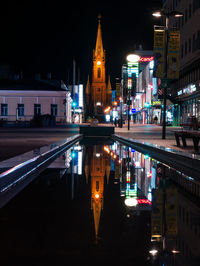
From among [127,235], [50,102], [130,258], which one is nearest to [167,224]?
[127,235]

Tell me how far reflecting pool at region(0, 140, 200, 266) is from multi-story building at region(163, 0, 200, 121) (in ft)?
115

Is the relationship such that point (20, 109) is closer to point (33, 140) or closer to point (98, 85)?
point (33, 140)

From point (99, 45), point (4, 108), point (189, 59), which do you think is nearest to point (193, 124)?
point (189, 59)

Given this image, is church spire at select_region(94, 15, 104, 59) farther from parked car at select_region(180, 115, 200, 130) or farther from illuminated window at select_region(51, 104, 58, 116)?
parked car at select_region(180, 115, 200, 130)

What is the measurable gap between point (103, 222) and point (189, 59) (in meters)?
47.3

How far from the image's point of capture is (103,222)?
17.1 ft

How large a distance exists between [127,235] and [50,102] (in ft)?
217

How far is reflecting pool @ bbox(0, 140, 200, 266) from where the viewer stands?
3.92 meters

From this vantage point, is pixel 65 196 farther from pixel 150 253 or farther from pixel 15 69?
pixel 15 69

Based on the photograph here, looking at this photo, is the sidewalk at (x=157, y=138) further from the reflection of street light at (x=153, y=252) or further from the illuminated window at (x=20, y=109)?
the illuminated window at (x=20, y=109)

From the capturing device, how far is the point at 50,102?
229 ft

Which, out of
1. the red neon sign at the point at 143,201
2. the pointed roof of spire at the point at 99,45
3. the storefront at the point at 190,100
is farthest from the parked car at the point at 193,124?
the pointed roof of spire at the point at 99,45

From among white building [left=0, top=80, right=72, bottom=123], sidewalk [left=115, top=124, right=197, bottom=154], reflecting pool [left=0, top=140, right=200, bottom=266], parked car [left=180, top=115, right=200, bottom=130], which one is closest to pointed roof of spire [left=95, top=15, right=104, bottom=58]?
white building [left=0, top=80, right=72, bottom=123]

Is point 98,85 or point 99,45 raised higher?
point 99,45
